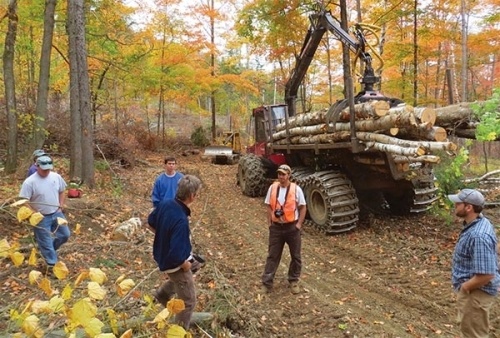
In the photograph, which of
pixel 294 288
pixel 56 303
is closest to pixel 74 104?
pixel 294 288

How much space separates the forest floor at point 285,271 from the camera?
4.27 m

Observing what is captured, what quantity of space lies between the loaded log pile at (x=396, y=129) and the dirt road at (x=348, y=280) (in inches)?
60.5

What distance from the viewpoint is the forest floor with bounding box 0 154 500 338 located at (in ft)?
14.0

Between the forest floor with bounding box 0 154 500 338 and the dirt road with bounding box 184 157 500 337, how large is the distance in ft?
0.04

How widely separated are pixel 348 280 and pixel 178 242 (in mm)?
3312

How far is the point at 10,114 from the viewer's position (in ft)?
33.9

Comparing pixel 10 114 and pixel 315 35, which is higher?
pixel 315 35

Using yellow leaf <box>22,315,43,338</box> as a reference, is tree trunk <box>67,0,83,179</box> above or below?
above

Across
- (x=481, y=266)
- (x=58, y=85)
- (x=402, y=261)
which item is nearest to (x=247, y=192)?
(x=402, y=261)

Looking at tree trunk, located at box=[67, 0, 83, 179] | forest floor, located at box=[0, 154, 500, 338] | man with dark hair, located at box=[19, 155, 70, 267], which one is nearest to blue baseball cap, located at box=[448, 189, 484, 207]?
forest floor, located at box=[0, 154, 500, 338]

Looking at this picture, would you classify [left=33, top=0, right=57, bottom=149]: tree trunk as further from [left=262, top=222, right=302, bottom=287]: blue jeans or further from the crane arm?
[left=262, top=222, right=302, bottom=287]: blue jeans

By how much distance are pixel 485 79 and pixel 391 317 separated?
30.5m

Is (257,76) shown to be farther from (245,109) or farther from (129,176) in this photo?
(129,176)

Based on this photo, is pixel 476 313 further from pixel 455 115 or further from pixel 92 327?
pixel 455 115
